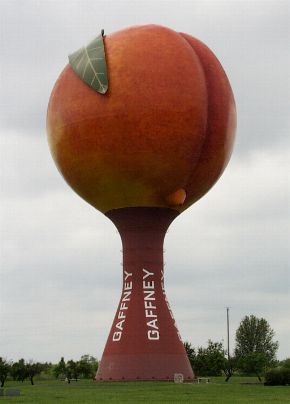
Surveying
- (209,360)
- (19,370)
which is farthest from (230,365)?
(19,370)

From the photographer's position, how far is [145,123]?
97.9ft

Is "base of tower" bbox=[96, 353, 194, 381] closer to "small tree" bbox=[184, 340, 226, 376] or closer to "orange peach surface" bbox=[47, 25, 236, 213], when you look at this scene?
"orange peach surface" bbox=[47, 25, 236, 213]

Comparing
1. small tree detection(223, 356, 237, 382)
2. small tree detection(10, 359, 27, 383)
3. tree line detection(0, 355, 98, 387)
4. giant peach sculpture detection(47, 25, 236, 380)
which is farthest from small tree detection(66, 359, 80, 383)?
giant peach sculpture detection(47, 25, 236, 380)

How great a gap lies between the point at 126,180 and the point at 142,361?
7345 millimetres

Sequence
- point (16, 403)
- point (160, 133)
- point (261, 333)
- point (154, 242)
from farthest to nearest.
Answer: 1. point (261, 333)
2. point (154, 242)
3. point (160, 133)
4. point (16, 403)

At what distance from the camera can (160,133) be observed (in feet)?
98.1

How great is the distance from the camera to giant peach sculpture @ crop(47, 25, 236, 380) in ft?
98.6

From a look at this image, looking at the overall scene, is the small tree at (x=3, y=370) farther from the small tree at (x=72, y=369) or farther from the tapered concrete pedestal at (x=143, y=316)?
the tapered concrete pedestal at (x=143, y=316)

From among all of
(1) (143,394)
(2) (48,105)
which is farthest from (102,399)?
(2) (48,105)

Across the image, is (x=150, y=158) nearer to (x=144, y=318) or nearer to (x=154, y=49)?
(x=154, y=49)

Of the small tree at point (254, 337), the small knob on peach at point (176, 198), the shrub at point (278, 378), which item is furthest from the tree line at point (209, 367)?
the small tree at point (254, 337)

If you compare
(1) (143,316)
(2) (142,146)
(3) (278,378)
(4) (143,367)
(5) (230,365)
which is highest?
(2) (142,146)

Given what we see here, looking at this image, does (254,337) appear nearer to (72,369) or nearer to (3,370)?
(72,369)

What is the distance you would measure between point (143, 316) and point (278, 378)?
6333 millimetres
